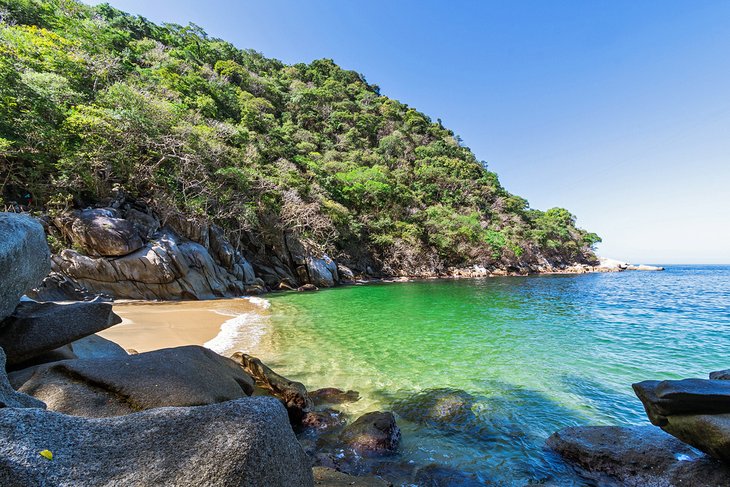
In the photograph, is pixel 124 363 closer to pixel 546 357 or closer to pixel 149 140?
pixel 546 357

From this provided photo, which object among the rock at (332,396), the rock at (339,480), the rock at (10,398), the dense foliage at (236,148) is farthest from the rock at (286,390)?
the dense foliage at (236,148)

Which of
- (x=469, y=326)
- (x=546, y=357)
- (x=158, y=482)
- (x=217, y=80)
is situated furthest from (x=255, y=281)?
(x=217, y=80)

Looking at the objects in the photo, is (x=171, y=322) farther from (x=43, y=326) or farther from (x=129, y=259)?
(x=43, y=326)

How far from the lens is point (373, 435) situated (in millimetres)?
4457

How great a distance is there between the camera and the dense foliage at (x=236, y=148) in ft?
51.0

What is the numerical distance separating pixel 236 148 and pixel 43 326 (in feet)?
78.8

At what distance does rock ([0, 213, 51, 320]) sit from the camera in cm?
317

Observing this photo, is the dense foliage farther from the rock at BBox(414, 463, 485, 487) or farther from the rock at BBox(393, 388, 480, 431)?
the rock at BBox(414, 463, 485, 487)

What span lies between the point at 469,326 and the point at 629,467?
836cm

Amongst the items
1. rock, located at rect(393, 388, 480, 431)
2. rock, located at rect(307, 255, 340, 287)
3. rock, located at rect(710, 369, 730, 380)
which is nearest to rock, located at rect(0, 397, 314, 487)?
rock, located at rect(393, 388, 480, 431)

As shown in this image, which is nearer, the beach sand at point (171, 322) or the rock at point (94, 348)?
the rock at point (94, 348)

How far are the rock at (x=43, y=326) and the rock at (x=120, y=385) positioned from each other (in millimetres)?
474

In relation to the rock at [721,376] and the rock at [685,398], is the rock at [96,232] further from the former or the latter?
the rock at [721,376]

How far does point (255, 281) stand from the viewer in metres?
23.2
